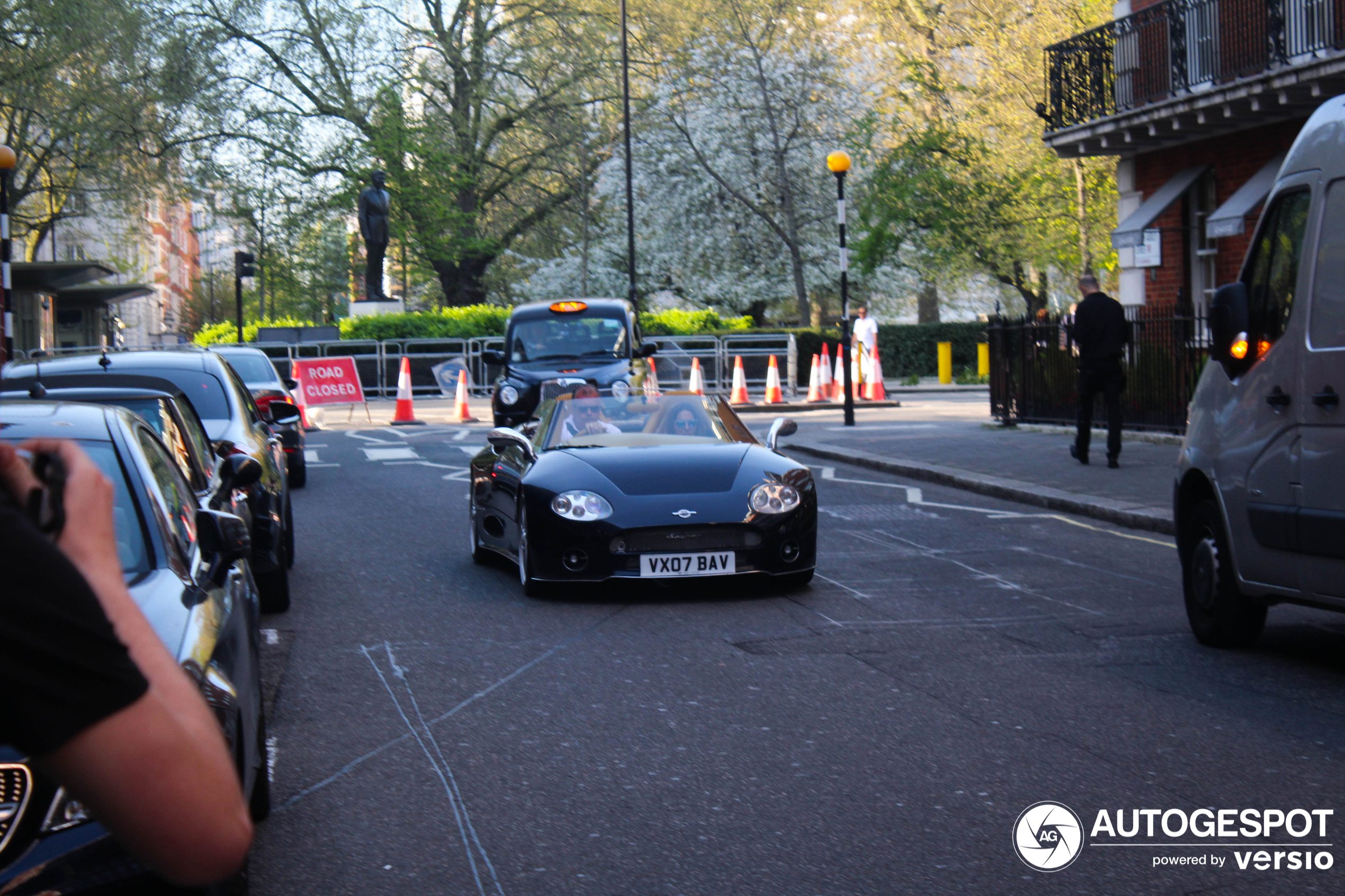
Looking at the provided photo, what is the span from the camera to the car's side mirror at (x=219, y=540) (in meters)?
4.39

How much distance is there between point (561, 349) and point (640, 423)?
11279mm

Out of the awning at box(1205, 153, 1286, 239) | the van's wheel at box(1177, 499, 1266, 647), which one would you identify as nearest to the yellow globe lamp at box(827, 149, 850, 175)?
the awning at box(1205, 153, 1286, 239)

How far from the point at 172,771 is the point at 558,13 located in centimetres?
4351

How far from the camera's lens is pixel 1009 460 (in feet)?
54.9

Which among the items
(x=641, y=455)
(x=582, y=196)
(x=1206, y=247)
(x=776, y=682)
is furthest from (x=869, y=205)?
(x=776, y=682)

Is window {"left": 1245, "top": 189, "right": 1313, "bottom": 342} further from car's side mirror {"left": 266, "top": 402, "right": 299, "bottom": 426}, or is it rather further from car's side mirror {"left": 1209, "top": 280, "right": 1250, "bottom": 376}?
car's side mirror {"left": 266, "top": 402, "right": 299, "bottom": 426}

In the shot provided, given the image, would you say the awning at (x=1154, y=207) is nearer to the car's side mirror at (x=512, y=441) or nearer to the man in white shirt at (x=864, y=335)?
the man in white shirt at (x=864, y=335)

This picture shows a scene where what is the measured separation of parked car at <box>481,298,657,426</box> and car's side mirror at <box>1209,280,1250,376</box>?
1360cm

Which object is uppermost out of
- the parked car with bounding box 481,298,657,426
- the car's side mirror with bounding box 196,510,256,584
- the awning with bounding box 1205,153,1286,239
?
the awning with bounding box 1205,153,1286,239

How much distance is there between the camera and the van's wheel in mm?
6891

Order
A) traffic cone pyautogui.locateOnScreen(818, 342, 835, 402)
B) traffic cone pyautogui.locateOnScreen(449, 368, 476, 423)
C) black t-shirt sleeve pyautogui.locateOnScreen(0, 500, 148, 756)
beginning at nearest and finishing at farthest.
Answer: black t-shirt sleeve pyautogui.locateOnScreen(0, 500, 148, 756)
traffic cone pyautogui.locateOnScreen(449, 368, 476, 423)
traffic cone pyautogui.locateOnScreen(818, 342, 835, 402)

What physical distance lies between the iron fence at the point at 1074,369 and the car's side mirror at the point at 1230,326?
32.8 feet

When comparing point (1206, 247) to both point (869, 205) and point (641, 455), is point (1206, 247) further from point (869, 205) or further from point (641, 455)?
point (869, 205)

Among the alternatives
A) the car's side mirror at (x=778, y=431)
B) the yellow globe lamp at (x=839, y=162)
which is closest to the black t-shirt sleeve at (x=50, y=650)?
the car's side mirror at (x=778, y=431)
